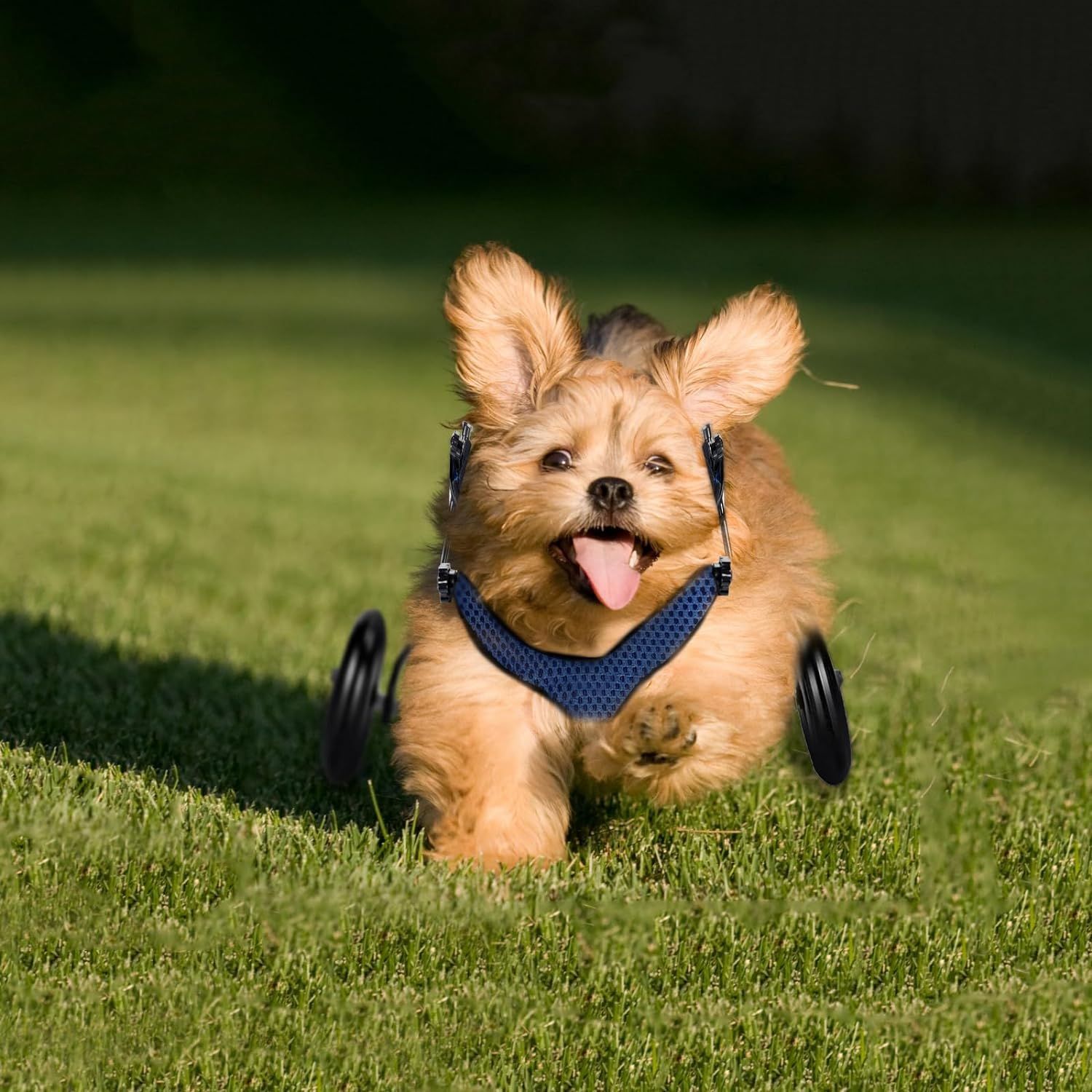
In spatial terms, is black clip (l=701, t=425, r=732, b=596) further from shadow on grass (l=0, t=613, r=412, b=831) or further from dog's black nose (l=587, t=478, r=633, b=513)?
shadow on grass (l=0, t=613, r=412, b=831)

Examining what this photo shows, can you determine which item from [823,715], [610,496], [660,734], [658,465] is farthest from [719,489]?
[823,715]

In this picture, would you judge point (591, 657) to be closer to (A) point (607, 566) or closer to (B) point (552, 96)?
(A) point (607, 566)

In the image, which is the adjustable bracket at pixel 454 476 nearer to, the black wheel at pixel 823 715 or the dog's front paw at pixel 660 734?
the dog's front paw at pixel 660 734

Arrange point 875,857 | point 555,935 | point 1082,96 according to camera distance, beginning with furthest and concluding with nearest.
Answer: point 1082,96, point 875,857, point 555,935

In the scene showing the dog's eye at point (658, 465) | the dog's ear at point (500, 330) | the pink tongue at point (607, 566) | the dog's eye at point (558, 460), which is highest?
the dog's ear at point (500, 330)

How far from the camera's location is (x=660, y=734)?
340cm

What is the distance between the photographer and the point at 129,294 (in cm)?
2002

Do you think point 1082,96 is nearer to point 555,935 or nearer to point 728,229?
point 728,229

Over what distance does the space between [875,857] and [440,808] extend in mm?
989

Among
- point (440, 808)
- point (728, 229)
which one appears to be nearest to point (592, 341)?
point (440, 808)

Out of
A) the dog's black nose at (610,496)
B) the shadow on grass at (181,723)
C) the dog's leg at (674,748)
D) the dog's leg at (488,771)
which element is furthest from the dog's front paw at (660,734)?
the shadow on grass at (181,723)

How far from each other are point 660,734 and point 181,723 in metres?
1.78

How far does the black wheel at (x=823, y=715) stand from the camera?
3.84 m

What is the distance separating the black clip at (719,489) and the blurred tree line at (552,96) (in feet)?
73.5
